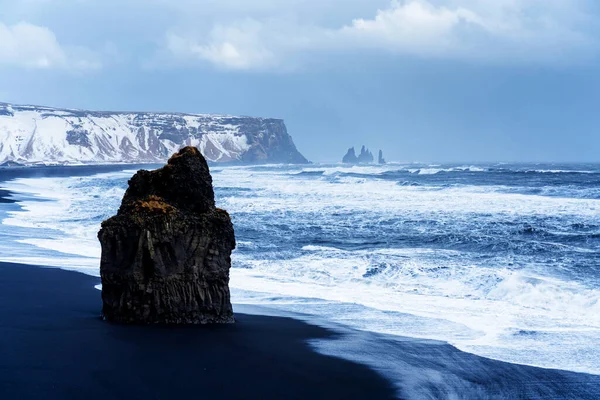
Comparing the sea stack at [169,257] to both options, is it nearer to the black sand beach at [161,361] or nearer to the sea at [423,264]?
the black sand beach at [161,361]

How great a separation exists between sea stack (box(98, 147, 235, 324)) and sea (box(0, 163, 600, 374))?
7.87 feet

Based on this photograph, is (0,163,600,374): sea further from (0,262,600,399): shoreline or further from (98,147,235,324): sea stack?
(98,147,235,324): sea stack

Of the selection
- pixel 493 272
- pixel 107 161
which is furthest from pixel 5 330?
pixel 107 161

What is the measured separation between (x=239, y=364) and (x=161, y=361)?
2.91ft

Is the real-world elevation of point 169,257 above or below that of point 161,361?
above

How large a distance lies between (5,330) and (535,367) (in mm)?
6446

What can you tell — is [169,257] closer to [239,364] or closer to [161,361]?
[161,361]

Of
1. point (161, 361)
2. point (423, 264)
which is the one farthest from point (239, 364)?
point (423, 264)

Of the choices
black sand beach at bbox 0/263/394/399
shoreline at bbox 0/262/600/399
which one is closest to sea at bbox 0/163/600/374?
shoreline at bbox 0/262/600/399

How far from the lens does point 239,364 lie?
927 cm

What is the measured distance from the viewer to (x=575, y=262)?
1825 centimetres

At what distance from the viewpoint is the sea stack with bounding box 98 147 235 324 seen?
Answer: 10.7 m

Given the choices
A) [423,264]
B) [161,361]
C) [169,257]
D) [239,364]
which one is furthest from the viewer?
[423,264]

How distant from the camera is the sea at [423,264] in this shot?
11906mm
